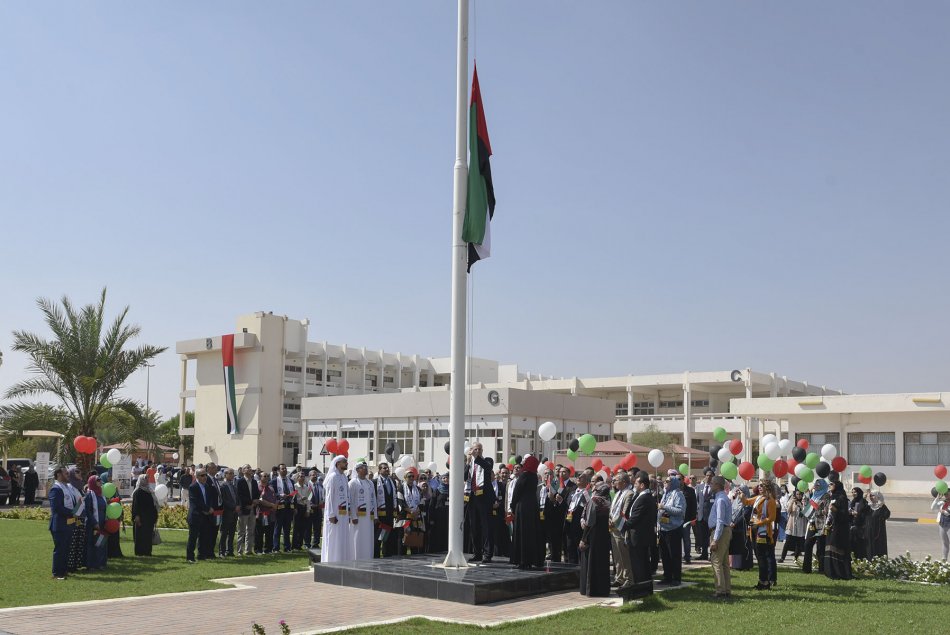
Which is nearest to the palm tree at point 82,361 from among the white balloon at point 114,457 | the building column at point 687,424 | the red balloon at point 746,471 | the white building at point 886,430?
the white balloon at point 114,457

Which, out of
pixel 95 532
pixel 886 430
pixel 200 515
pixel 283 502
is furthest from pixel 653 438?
pixel 95 532

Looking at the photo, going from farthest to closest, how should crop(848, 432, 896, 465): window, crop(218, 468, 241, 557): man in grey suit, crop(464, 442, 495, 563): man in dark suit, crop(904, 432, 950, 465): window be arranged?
crop(848, 432, 896, 465): window → crop(904, 432, 950, 465): window → crop(218, 468, 241, 557): man in grey suit → crop(464, 442, 495, 563): man in dark suit

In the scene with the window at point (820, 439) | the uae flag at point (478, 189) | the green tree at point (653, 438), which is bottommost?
the green tree at point (653, 438)

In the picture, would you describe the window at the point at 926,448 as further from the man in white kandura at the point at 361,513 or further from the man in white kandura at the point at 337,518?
the man in white kandura at the point at 337,518

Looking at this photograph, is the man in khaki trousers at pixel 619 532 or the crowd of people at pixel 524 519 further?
the crowd of people at pixel 524 519

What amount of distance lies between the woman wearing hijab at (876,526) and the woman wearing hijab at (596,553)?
671 cm

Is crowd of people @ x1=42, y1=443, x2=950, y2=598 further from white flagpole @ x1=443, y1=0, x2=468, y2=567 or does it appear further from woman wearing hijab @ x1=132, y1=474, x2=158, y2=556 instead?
white flagpole @ x1=443, y1=0, x2=468, y2=567

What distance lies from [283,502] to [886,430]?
32775 mm

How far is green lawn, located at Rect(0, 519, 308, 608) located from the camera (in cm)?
1181

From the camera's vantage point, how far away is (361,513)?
1506 cm

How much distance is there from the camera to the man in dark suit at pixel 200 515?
51.8 ft

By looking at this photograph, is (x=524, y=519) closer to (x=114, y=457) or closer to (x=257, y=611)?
(x=257, y=611)

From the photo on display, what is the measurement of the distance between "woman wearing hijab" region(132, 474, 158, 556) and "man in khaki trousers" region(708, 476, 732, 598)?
35.1 ft

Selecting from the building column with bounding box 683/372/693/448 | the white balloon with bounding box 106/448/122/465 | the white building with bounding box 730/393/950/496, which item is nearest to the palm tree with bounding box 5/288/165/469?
the white balloon with bounding box 106/448/122/465
